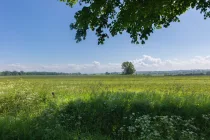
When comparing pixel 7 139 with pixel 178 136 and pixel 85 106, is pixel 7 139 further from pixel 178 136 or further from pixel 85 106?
pixel 178 136

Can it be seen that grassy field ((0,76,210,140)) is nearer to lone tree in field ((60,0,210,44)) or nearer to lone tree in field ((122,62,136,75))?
lone tree in field ((60,0,210,44))

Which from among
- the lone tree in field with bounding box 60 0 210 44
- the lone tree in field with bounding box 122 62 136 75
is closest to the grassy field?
the lone tree in field with bounding box 60 0 210 44

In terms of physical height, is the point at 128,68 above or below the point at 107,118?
above

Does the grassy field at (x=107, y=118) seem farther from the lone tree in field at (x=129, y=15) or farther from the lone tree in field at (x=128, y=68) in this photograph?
the lone tree in field at (x=128, y=68)

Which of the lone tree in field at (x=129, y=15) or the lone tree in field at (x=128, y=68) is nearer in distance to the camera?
the lone tree in field at (x=129, y=15)

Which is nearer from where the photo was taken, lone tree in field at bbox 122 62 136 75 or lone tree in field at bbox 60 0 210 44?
lone tree in field at bbox 60 0 210 44

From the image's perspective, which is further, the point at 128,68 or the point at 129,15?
the point at 128,68

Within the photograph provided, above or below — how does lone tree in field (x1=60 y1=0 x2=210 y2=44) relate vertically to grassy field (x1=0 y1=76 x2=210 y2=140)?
above

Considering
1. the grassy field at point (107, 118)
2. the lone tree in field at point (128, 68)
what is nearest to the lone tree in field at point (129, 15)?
the grassy field at point (107, 118)

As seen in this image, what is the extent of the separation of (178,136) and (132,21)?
4.95m

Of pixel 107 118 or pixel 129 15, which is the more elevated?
pixel 129 15

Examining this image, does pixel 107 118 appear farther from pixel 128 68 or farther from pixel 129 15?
pixel 128 68

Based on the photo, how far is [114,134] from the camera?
998 centimetres

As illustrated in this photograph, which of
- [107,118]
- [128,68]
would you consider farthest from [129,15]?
[128,68]
